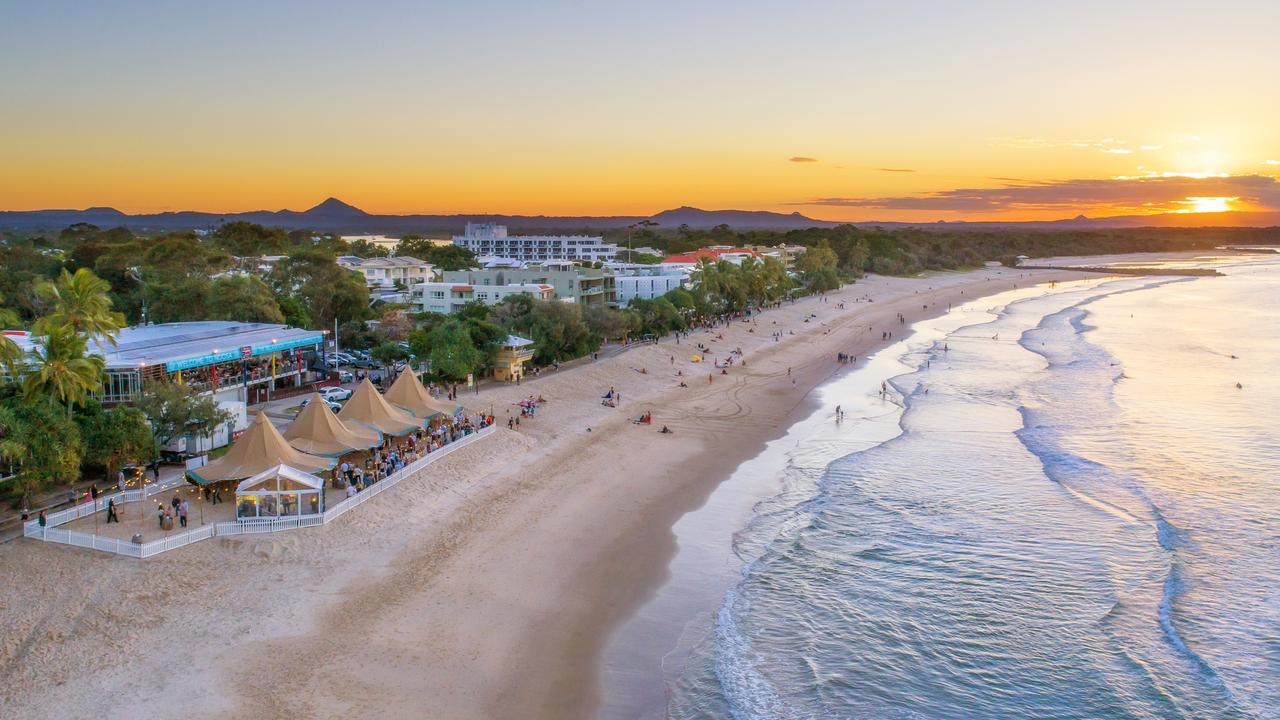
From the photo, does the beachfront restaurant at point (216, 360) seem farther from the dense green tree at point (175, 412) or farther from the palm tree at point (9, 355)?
the palm tree at point (9, 355)

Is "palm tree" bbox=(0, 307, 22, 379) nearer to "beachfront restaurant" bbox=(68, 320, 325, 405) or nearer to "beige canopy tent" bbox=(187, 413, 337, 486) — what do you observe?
"beachfront restaurant" bbox=(68, 320, 325, 405)

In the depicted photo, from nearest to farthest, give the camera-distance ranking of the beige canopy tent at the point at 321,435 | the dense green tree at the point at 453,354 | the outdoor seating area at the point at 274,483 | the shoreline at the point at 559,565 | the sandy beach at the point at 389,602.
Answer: the sandy beach at the point at 389,602 < the shoreline at the point at 559,565 < the outdoor seating area at the point at 274,483 < the beige canopy tent at the point at 321,435 < the dense green tree at the point at 453,354

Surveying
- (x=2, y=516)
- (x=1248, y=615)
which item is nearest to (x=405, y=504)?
(x=2, y=516)

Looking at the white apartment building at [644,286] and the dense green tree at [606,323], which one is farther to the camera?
the white apartment building at [644,286]

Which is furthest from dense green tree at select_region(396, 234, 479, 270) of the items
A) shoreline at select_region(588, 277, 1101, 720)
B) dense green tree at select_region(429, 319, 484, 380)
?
shoreline at select_region(588, 277, 1101, 720)

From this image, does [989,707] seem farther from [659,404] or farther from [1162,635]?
[659,404]

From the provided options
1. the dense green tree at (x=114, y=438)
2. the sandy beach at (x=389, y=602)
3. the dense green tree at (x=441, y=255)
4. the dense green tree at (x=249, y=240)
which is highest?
the dense green tree at (x=249, y=240)

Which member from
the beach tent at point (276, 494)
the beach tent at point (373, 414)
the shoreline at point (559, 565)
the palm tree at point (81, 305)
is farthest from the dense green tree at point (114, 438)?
the shoreline at point (559, 565)
